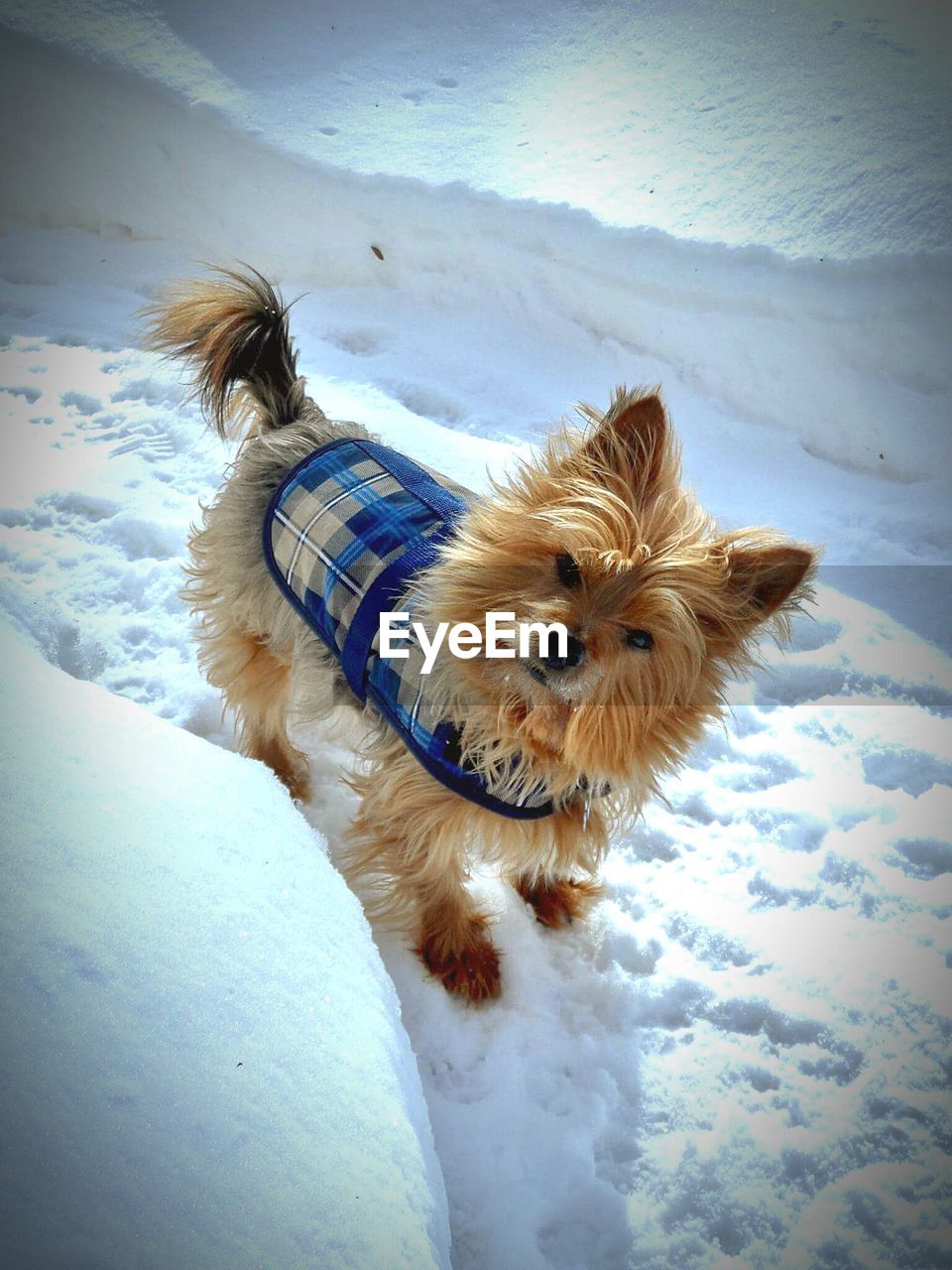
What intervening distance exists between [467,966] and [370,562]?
4.00 ft

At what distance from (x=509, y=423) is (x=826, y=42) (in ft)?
9.95

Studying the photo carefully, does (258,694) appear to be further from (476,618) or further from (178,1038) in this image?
(178,1038)

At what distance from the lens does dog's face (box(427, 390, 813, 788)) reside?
167cm

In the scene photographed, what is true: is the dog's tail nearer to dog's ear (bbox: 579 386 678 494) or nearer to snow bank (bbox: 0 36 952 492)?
dog's ear (bbox: 579 386 678 494)

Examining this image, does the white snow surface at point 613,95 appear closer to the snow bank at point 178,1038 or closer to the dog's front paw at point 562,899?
the dog's front paw at point 562,899

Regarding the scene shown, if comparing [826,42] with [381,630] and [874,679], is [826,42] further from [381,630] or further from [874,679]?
[381,630]

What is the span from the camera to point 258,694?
8.80 feet

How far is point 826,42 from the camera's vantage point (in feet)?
15.1

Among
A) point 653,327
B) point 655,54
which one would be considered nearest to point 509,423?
point 653,327

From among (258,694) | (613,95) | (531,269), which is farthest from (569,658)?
(613,95)

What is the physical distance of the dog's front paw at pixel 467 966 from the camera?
2338 millimetres

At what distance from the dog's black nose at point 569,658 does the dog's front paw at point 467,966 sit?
3.66 feet

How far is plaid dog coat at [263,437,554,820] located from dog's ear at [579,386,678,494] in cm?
47

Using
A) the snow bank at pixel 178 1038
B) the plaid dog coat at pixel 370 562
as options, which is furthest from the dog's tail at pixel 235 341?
the snow bank at pixel 178 1038
